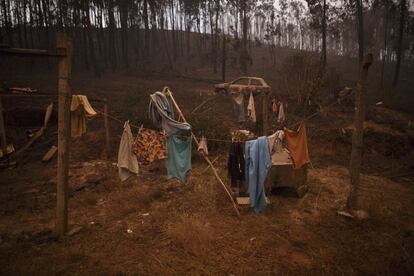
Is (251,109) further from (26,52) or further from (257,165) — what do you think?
(26,52)

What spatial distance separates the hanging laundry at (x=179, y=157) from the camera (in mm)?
6125

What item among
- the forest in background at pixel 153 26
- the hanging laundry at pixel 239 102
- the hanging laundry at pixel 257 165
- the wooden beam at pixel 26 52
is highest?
the forest in background at pixel 153 26

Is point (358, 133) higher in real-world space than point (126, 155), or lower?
higher

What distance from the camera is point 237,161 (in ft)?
19.3

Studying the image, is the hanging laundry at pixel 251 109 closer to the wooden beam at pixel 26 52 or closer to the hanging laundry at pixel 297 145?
the hanging laundry at pixel 297 145

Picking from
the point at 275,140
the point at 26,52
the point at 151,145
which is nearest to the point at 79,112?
the point at 151,145

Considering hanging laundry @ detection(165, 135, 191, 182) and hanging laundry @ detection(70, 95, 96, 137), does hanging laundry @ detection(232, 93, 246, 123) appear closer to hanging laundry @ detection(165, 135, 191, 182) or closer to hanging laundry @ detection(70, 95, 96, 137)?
hanging laundry @ detection(165, 135, 191, 182)

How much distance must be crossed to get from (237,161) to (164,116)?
1.78m

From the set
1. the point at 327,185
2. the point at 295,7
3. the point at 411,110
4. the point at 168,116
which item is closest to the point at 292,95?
the point at 411,110

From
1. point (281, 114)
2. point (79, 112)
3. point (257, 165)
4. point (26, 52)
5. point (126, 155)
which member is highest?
point (26, 52)

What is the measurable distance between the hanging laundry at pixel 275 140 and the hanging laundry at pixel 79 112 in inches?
198

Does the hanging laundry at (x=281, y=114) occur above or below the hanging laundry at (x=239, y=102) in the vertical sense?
below

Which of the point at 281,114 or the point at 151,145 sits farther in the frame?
the point at 281,114

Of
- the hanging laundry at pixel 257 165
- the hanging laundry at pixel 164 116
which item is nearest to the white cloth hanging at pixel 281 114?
the hanging laundry at pixel 257 165
